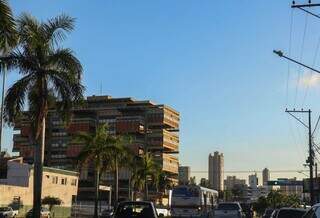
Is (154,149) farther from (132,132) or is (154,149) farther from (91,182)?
(91,182)

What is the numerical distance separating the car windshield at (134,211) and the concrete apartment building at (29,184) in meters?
49.2

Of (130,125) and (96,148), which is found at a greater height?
(130,125)

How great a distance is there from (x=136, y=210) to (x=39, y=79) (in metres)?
13.2

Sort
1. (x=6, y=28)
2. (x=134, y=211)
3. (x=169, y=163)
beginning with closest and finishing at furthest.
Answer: (x=6, y=28)
(x=134, y=211)
(x=169, y=163)

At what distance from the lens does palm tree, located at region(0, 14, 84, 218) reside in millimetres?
29656

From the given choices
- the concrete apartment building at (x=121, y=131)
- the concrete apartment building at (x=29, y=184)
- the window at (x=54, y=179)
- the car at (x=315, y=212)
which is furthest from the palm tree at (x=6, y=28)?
the concrete apartment building at (x=121, y=131)

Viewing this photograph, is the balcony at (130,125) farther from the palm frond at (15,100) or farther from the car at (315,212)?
the car at (315,212)

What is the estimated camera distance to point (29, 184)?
7500 cm

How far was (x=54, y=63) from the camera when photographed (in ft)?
101

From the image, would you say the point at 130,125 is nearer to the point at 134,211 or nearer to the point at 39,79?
the point at 39,79

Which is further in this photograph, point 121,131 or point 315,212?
point 121,131

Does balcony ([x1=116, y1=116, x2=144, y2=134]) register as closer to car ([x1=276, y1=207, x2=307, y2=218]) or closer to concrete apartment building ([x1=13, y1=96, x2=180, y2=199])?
concrete apartment building ([x1=13, y1=96, x2=180, y2=199])

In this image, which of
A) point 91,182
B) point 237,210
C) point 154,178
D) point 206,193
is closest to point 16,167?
point 154,178

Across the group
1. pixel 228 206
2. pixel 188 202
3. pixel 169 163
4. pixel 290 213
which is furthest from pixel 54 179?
pixel 169 163
